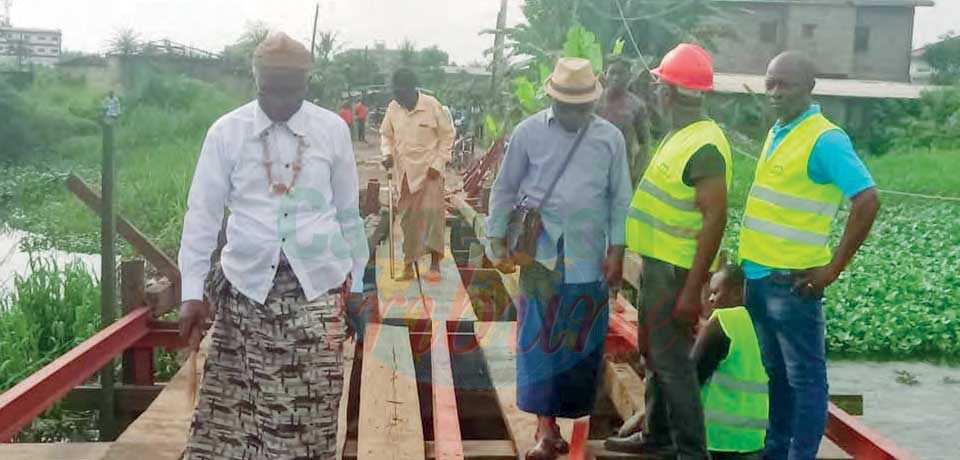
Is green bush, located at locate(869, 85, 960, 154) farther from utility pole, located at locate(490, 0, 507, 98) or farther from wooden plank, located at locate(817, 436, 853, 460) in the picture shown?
wooden plank, located at locate(817, 436, 853, 460)

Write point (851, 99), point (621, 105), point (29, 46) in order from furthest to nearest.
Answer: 1. point (29, 46)
2. point (851, 99)
3. point (621, 105)

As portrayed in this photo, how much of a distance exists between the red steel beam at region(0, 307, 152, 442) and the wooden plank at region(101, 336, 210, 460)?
0.34 meters

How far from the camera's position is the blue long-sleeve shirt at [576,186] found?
12.1 ft

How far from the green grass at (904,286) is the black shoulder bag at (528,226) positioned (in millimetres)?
6187

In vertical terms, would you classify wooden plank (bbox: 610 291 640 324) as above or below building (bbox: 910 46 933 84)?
below

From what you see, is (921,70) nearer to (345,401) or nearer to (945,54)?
(945,54)

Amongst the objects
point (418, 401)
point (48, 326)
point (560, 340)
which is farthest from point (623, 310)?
point (48, 326)

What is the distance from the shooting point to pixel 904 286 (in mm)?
11062

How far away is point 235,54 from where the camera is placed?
29391 millimetres

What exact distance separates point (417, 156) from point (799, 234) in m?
3.84

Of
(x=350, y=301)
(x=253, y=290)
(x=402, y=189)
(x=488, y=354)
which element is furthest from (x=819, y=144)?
(x=402, y=189)

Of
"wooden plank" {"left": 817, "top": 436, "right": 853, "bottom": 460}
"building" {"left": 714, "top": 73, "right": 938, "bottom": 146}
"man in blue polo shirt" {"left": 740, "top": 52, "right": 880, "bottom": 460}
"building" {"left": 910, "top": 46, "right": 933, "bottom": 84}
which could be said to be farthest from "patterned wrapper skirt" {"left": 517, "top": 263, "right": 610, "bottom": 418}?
"building" {"left": 910, "top": 46, "right": 933, "bottom": 84}

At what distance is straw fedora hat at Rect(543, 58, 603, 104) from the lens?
143 inches

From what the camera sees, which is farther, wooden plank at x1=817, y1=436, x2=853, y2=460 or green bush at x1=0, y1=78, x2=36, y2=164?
green bush at x1=0, y1=78, x2=36, y2=164
